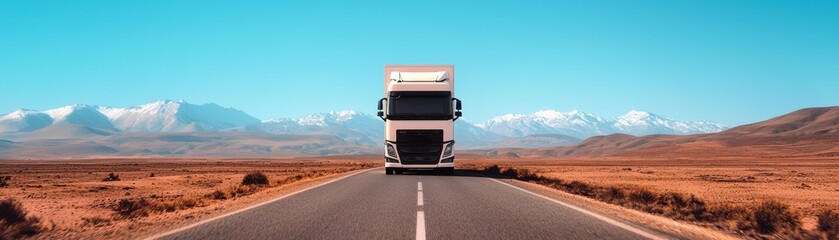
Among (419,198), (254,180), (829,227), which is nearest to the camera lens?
(829,227)

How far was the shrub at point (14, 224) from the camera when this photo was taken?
32.1 ft

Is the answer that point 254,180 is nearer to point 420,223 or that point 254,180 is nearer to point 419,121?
point 419,121

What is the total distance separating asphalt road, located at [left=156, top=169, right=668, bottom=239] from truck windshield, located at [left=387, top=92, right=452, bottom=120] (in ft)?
36.9

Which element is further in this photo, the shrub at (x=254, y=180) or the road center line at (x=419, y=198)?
the shrub at (x=254, y=180)

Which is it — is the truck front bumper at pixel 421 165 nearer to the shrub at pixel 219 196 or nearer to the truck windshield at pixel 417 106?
the truck windshield at pixel 417 106

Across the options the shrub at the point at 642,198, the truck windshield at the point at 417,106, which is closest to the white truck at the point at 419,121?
the truck windshield at the point at 417,106

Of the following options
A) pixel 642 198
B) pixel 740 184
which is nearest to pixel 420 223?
pixel 642 198

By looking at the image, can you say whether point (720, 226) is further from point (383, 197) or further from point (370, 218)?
point (383, 197)

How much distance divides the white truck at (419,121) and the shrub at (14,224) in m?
16.0

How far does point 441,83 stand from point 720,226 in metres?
16.4

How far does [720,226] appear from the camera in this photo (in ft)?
38.0

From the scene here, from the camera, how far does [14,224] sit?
1073 cm

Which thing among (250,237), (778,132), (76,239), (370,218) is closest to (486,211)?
(370,218)

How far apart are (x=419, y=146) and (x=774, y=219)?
1635 cm
